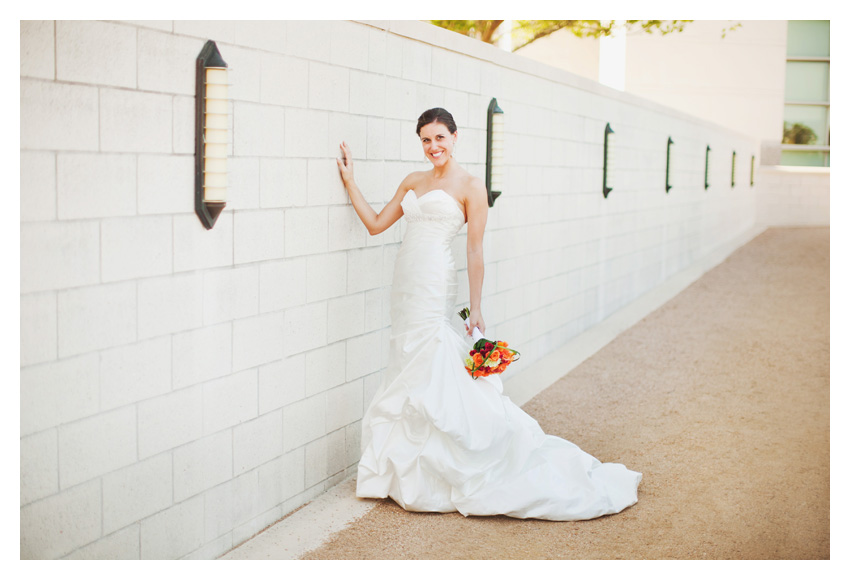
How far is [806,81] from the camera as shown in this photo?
88.6ft

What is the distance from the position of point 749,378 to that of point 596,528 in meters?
3.70

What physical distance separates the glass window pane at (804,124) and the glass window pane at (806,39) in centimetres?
162

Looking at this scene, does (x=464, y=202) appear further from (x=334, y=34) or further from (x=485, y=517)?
(x=485, y=517)

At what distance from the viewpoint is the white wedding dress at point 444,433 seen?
14.3 feet

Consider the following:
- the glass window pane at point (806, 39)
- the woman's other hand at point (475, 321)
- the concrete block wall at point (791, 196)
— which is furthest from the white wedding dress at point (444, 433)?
the glass window pane at point (806, 39)

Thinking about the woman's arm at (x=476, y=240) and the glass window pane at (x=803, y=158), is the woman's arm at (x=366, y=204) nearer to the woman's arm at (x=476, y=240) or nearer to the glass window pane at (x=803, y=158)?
the woman's arm at (x=476, y=240)

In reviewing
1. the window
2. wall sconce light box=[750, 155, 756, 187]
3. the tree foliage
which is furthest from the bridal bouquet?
the window

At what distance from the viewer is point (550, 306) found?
846 centimetres

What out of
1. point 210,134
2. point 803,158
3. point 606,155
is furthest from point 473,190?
point 803,158

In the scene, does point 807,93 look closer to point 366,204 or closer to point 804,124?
point 804,124

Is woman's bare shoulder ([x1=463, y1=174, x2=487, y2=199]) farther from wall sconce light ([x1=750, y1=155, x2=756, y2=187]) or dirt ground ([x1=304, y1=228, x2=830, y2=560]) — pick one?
wall sconce light ([x1=750, y1=155, x2=756, y2=187])

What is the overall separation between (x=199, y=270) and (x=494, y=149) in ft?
11.5
